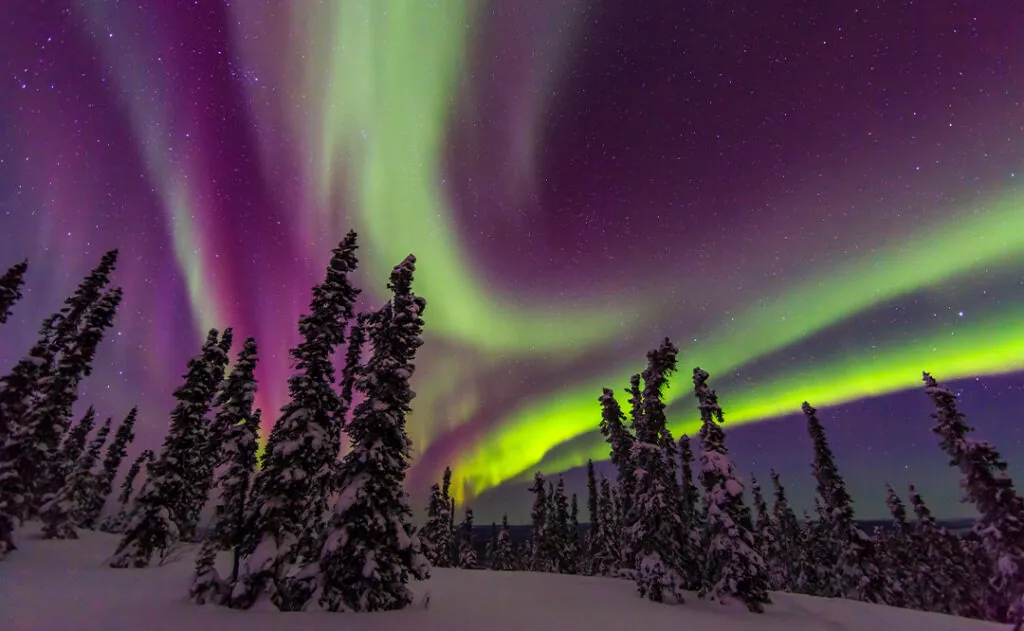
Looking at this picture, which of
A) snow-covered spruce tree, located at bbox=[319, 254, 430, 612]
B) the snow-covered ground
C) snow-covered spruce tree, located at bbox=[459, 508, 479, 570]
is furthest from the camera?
snow-covered spruce tree, located at bbox=[459, 508, 479, 570]

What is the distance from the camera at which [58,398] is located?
34844mm

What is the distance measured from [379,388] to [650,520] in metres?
18.8

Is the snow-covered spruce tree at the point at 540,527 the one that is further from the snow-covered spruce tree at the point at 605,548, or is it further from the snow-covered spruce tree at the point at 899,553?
the snow-covered spruce tree at the point at 899,553

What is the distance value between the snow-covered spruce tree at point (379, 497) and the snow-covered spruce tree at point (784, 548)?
60152 millimetres

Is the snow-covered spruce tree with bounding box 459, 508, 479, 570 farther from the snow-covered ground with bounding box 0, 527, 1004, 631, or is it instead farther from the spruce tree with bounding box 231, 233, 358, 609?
the spruce tree with bounding box 231, 233, 358, 609

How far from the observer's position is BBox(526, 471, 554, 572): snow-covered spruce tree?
197 feet

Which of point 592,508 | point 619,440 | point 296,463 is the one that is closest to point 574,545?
point 592,508

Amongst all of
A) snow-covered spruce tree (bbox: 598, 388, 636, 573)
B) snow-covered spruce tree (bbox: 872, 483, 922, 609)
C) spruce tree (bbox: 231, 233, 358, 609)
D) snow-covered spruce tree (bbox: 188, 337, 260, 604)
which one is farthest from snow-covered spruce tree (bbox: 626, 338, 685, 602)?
snow-covered spruce tree (bbox: 872, 483, 922, 609)

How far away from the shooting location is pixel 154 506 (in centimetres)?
3188

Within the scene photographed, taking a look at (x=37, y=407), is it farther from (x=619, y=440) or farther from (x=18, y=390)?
(x=619, y=440)

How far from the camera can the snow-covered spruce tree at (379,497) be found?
58.2 ft

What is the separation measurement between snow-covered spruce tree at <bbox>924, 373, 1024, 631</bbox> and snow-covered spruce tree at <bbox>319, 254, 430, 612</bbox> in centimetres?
3736

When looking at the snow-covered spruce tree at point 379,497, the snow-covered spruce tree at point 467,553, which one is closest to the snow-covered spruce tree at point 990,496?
the snow-covered spruce tree at point 379,497

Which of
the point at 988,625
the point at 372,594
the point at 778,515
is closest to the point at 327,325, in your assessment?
the point at 372,594
